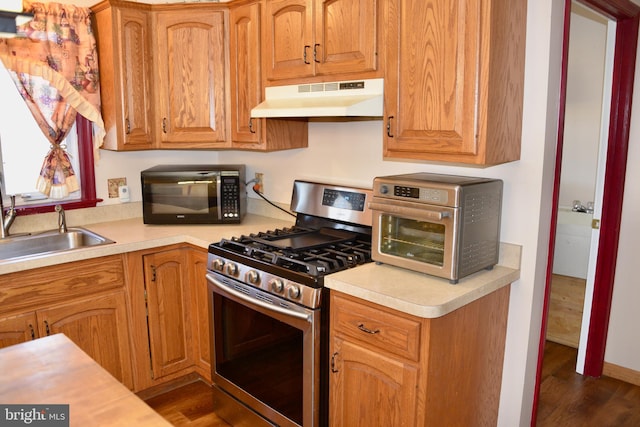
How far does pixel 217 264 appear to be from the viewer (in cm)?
243

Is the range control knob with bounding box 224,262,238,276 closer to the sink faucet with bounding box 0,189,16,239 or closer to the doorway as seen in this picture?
the sink faucet with bounding box 0,189,16,239

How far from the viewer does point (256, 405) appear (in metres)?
2.34

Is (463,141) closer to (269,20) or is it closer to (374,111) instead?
(374,111)

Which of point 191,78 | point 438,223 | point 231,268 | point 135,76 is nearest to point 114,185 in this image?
point 135,76

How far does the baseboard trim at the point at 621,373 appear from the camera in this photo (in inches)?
114

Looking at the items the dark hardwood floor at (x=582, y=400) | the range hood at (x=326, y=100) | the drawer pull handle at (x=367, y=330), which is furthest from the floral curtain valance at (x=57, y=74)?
the dark hardwood floor at (x=582, y=400)

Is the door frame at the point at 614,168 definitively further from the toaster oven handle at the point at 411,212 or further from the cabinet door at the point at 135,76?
the cabinet door at the point at 135,76

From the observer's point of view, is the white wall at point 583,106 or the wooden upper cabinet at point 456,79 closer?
the wooden upper cabinet at point 456,79

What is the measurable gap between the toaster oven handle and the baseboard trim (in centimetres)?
193

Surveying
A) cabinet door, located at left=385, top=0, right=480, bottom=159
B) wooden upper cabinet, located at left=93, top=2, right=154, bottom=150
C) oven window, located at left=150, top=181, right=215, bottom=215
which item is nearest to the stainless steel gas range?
oven window, located at left=150, top=181, right=215, bottom=215

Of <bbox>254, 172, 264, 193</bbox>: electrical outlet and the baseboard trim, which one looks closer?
the baseboard trim

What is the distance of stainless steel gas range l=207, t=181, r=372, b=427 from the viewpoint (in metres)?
2.04

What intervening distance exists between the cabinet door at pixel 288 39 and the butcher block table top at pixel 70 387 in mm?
1614

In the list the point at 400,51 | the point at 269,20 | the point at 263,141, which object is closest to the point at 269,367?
the point at 263,141
